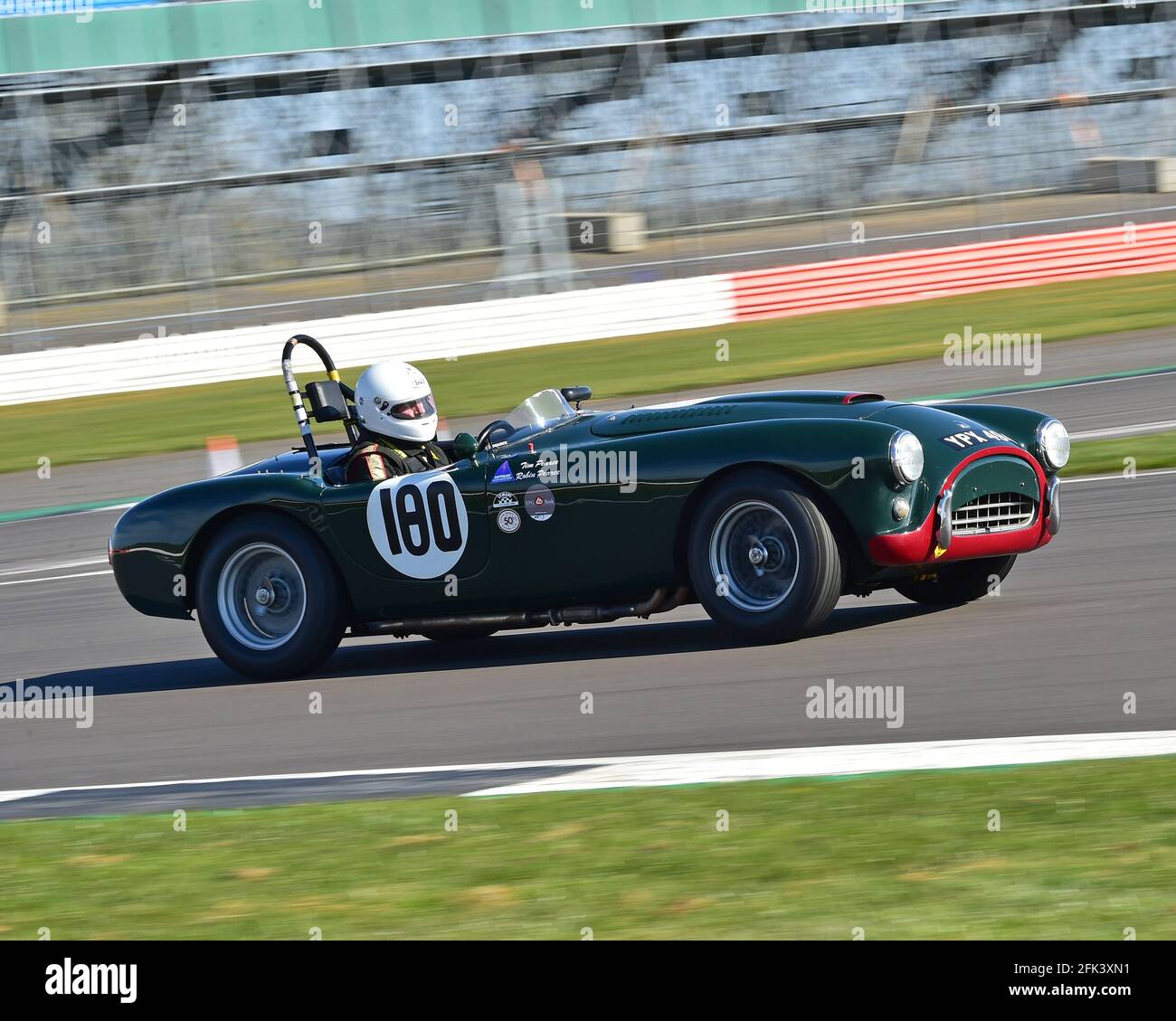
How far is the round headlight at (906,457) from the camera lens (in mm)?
7004

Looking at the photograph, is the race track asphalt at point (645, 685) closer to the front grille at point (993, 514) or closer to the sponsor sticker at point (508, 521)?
the front grille at point (993, 514)

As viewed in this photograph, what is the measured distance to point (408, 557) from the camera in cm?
789

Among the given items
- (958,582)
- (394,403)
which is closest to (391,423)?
(394,403)

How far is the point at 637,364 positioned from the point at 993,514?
12805 millimetres

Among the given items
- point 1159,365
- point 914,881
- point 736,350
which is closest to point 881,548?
point 914,881

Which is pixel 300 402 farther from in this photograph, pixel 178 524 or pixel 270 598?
pixel 270 598

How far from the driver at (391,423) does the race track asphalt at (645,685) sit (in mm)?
950

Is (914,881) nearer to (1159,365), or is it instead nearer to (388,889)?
(388,889)

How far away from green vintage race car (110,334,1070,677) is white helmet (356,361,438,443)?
0.64 feet

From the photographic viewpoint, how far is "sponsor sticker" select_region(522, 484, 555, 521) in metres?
7.56

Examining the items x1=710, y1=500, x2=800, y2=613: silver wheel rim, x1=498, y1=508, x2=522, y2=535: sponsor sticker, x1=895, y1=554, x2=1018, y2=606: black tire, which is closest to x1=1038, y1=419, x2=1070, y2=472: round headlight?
x1=895, y1=554, x2=1018, y2=606: black tire

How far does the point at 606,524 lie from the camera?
746cm

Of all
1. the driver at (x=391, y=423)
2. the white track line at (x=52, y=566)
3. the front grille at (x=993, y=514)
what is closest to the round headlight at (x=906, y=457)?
the front grille at (x=993, y=514)

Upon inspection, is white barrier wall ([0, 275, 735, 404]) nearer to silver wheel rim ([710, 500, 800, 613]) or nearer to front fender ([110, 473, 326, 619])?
front fender ([110, 473, 326, 619])
